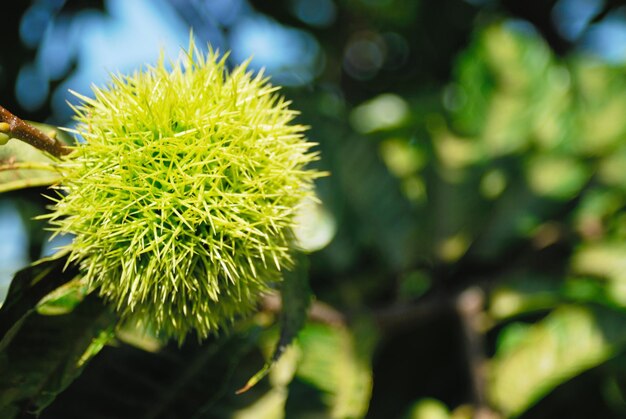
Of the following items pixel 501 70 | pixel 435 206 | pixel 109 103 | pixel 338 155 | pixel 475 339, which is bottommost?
pixel 475 339

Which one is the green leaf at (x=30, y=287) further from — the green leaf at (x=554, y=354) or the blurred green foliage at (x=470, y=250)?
the green leaf at (x=554, y=354)

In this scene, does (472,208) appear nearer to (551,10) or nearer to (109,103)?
(551,10)

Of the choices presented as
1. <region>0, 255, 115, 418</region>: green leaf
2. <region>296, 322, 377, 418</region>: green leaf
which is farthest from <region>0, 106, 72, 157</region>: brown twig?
<region>296, 322, 377, 418</region>: green leaf

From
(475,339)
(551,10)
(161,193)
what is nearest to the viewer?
(161,193)

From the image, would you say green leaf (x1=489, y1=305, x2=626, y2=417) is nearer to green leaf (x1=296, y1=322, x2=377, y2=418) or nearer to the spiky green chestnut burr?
green leaf (x1=296, y1=322, x2=377, y2=418)

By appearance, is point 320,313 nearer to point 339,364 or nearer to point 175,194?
point 339,364

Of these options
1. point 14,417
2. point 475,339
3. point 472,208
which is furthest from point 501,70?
point 14,417
